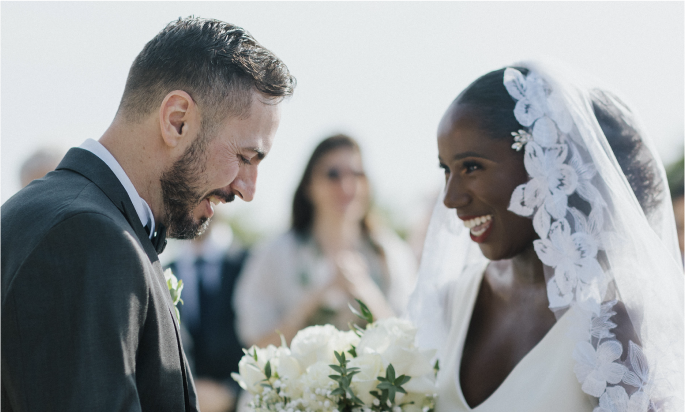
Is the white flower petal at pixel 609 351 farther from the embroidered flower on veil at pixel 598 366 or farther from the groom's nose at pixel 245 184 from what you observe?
the groom's nose at pixel 245 184

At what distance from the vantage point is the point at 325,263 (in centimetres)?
396

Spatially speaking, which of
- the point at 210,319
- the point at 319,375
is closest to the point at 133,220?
the point at 319,375

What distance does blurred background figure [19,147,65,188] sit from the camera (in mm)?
3638

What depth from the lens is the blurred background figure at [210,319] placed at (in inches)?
172

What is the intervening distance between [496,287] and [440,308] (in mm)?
308

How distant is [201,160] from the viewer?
6.01 ft

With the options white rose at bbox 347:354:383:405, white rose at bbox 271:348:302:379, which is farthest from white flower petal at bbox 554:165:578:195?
white rose at bbox 271:348:302:379

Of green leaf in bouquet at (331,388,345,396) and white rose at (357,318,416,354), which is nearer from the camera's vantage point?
green leaf in bouquet at (331,388,345,396)

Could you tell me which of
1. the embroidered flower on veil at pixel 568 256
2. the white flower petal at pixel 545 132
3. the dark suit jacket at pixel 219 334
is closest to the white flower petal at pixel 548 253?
the embroidered flower on veil at pixel 568 256

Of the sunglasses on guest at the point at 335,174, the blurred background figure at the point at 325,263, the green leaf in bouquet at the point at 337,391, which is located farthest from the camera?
the sunglasses on guest at the point at 335,174

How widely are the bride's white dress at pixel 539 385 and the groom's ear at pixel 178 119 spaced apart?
1.39m

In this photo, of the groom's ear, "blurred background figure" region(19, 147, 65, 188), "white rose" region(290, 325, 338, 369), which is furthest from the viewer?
"blurred background figure" region(19, 147, 65, 188)

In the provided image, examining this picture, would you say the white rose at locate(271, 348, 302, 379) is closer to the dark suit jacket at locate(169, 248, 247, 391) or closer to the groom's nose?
the groom's nose

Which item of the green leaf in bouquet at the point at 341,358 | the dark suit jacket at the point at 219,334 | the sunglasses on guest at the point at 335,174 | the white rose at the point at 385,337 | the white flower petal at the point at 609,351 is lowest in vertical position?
the dark suit jacket at the point at 219,334
